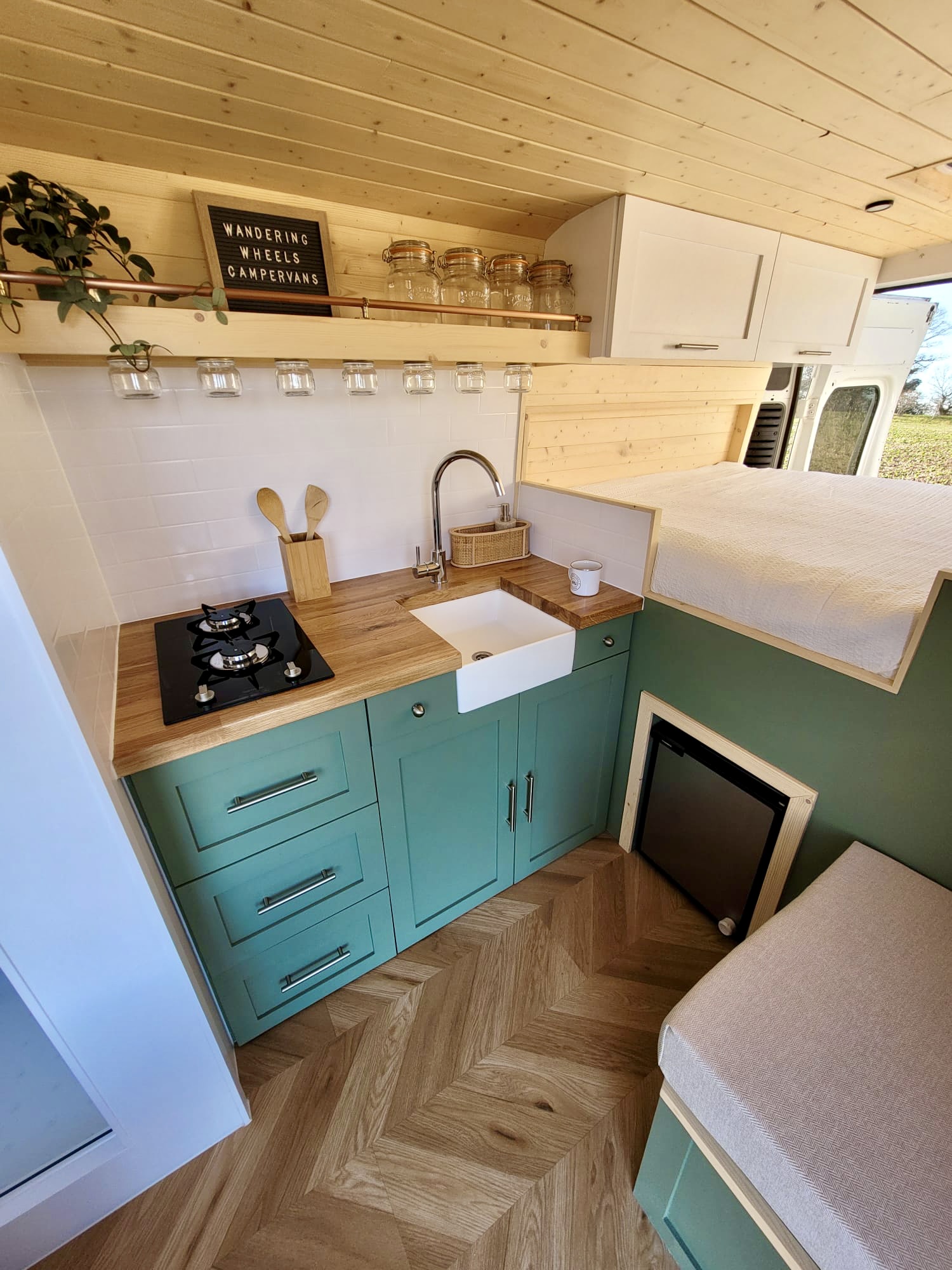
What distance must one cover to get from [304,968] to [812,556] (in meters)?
1.73

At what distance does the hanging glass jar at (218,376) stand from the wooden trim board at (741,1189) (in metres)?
1.63

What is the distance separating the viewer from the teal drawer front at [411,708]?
116 cm

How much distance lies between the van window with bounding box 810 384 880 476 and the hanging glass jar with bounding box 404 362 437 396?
8.52 ft

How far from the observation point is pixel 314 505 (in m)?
1.48

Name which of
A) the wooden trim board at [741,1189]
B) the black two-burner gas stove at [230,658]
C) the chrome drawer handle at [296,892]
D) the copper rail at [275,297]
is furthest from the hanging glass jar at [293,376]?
the wooden trim board at [741,1189]

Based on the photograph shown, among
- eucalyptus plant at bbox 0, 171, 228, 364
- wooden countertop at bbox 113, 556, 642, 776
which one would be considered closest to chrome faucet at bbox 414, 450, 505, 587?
wooden countertop at bbox 113, 556, 642, 776

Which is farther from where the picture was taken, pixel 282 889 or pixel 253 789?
pixel 282 889

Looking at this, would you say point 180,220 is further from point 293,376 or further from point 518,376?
point 518,376

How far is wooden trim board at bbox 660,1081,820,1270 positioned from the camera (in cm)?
67

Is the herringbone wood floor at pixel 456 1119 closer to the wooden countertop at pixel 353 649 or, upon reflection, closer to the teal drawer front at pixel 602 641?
the teal drawer front at pixel 602 641

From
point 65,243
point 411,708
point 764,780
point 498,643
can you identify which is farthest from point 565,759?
point 65,243

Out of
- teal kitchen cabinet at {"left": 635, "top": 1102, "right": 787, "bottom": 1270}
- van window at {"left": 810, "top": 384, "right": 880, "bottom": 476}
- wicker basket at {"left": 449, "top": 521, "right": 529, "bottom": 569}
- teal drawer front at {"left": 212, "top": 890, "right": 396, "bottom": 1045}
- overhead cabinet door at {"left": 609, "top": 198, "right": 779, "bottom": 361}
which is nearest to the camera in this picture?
teal kitchen cabinet at {"left": 635, "top": 1102, "right": 787, "bottom": 1270}

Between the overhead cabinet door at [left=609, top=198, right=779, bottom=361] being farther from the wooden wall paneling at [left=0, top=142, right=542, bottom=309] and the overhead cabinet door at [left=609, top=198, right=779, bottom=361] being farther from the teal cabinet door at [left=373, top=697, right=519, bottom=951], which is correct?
the teal cabinet door at [left=373, top=697, right=519, bottom=951]

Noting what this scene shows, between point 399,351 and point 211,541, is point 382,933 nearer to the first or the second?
point 211,541
